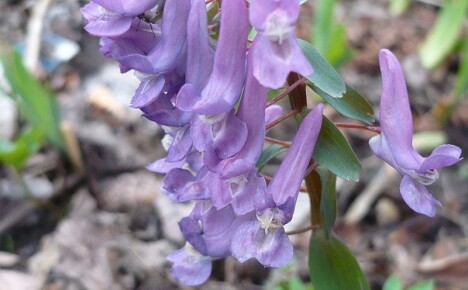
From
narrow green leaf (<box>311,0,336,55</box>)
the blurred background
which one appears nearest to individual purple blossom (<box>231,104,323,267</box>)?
the blurred background

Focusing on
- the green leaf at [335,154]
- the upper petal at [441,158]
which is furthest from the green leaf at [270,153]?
the upper petal at [441,158]

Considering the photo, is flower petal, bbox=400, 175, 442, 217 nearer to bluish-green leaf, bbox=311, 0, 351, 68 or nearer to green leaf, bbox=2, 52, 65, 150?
bluish-green leaf, bbox=311, 0, 351, 68

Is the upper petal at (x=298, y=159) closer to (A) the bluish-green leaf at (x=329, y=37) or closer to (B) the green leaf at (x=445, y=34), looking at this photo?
(A) the bluish-green leaf at (x=329, y=37)

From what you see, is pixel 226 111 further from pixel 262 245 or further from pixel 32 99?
pixel 32 99

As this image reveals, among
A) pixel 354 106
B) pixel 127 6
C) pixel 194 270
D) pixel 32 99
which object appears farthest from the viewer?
pixel 32 99

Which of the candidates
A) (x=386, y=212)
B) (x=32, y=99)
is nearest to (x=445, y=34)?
(x=386, y=212)

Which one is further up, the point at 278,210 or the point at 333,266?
the point at 278,210

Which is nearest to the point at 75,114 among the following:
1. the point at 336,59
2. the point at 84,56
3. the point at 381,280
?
the point at 84,56

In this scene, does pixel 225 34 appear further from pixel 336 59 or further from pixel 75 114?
pixel 75 114
